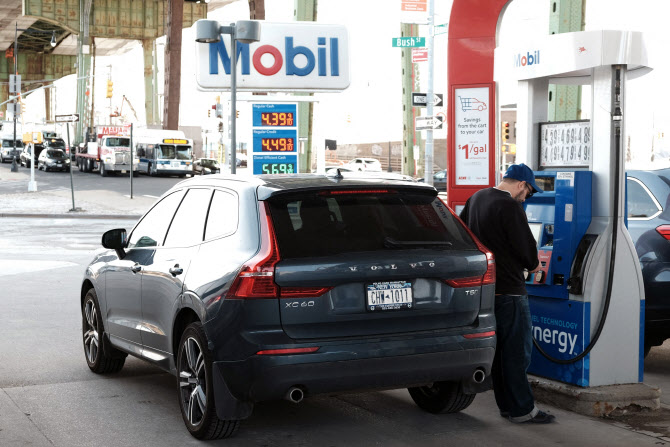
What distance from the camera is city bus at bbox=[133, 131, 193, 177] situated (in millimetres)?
59969

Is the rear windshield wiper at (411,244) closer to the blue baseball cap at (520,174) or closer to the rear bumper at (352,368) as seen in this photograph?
the rear bumper at (352,368)

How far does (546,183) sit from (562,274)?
77 centimetres

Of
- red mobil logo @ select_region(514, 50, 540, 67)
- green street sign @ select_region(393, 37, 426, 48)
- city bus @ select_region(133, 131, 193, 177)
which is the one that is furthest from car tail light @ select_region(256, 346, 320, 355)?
city bus @ select_region(133, 131, 193, 177)

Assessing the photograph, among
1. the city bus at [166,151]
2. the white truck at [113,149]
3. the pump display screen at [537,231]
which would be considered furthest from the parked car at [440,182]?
the pump display screen at [537,231]

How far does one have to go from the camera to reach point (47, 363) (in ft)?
27.6

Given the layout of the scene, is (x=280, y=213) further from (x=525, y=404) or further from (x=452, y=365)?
(x=525, y=404)

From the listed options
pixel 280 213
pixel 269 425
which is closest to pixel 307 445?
pixel 269 425

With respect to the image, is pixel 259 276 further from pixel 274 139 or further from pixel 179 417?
pixel 274 139

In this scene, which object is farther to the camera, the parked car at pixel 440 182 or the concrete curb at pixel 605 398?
the parked car at pixel 440 182

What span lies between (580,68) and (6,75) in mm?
111542

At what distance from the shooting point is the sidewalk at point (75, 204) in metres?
35.2

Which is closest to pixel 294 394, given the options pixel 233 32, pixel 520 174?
pixel 520 174

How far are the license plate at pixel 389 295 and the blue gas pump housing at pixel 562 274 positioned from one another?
165cm

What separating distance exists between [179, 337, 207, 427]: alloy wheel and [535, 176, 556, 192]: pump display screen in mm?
2872
